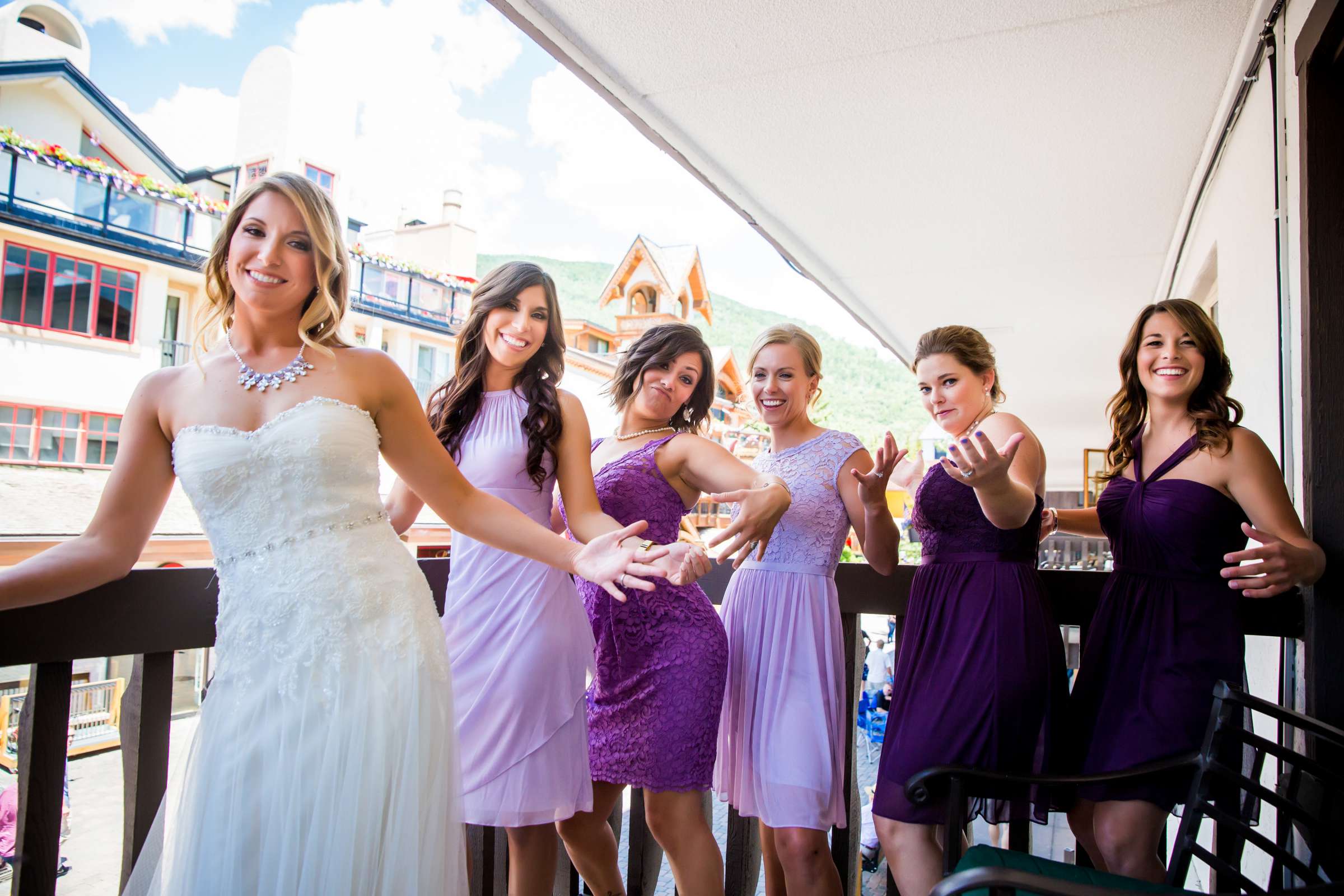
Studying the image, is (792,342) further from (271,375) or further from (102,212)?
(102,212)

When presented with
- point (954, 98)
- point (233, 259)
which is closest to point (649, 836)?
point (233, 259)

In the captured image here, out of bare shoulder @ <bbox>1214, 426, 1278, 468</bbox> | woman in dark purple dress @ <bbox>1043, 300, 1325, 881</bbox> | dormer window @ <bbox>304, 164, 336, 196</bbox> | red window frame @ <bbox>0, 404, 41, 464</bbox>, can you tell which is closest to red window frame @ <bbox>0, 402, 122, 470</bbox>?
red window frame @ <bbox>0, 404, 41, 464</bbox>

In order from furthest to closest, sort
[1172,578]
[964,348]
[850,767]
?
1. [964,348]
2. [850,767]
3. [1172,578]

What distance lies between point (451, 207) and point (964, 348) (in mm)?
18160

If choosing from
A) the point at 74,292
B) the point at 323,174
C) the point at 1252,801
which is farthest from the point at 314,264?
the point at 323,174

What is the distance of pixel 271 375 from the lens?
1.20 metres

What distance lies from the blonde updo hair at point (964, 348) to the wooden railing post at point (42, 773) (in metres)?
1.66

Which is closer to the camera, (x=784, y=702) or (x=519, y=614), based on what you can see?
(x=519, y=614)

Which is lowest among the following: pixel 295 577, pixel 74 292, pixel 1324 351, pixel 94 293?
pixel 295 577

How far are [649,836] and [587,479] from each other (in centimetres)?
81

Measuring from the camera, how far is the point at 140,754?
119 cm

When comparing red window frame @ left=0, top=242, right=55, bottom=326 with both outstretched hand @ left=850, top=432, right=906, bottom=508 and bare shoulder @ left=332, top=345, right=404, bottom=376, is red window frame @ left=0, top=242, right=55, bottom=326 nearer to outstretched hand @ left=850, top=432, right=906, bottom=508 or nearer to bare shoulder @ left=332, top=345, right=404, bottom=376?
bare shoulder @ left=332, top=345, right=404, bottom=376

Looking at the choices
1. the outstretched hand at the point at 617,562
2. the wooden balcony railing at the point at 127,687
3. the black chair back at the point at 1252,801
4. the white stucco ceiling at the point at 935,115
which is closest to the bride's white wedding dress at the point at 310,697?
the wooden balcony railing at the point at 127,687

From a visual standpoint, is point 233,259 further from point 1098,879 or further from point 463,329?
point 1098,879
